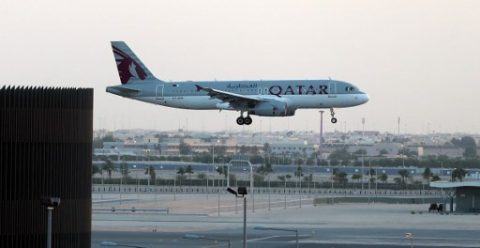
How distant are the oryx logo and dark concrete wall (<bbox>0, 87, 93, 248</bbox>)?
6350 centimetres

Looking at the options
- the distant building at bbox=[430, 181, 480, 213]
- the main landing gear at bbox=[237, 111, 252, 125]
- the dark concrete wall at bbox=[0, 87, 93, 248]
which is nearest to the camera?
the dark concrete wall at bbox=[0, 87, 93, 248]

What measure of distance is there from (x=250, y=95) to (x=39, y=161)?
201 feet

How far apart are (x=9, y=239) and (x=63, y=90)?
12.9 ft

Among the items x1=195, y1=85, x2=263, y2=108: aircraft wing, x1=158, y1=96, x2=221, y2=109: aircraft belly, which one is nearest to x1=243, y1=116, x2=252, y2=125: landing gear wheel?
x1=195, y1=85, x2=263, y2=108: aircraft wing

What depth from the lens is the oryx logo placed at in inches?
3839

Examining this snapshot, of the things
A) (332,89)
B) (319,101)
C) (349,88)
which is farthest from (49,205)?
(349,88)

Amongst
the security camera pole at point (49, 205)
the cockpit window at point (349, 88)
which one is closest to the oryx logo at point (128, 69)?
the cockpit window at point (349, 88)

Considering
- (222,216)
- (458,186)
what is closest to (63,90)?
(222,216)

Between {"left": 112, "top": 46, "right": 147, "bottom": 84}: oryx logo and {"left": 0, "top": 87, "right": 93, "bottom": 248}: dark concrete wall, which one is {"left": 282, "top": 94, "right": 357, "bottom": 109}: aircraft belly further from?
{"left": 0, "top": 87, "right": 93, "bottom": 248}: dark concrete wall

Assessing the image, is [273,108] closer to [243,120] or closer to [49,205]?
[243,120]

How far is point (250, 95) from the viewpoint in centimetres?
9375

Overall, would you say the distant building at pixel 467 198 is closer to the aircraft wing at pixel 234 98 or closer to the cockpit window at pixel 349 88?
the cockpit window at pixel 349 88

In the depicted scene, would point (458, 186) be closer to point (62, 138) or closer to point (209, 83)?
point (209, 83)

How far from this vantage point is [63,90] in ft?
108
